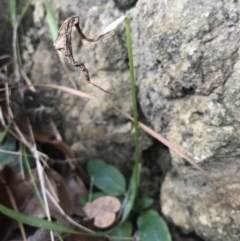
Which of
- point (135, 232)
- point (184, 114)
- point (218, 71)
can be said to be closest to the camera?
point (218, 71)

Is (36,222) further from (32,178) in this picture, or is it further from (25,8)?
(25,8)

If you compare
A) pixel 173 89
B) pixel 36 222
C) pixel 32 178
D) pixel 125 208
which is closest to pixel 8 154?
pixel 32 178

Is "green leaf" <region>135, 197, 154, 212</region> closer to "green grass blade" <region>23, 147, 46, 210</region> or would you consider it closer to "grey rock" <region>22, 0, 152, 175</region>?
"grey rock" <region>22, 0, 152, 175</region>

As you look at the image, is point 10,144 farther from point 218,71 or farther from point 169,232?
point 218,71

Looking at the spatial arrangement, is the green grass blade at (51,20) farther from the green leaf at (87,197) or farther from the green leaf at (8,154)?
the green leaf at (87,197)

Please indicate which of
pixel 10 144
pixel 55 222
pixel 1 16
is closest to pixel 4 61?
pixel 1 16

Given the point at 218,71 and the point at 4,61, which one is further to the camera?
the point at 4,61
